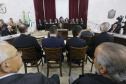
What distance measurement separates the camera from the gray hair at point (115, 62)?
555 millimetres

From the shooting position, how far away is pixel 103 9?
5543 mm

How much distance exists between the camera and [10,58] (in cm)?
64

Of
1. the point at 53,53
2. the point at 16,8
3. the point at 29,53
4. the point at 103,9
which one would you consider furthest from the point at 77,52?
the point at 16,8

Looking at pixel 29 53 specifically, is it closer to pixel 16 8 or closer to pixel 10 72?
pixel 10 72

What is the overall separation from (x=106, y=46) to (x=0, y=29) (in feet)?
17.0

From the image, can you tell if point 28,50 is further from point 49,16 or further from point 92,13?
point 49,16

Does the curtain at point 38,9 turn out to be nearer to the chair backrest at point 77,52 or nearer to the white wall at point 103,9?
the white wall at point 103,9

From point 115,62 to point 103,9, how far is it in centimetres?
606

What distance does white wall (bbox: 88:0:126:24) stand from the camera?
450 centimetres

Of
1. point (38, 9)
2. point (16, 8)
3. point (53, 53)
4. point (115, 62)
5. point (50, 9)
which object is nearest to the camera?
point (115, 62)

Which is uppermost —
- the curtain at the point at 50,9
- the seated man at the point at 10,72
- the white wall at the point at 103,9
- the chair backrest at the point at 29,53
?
the curtain at the point at 50,9

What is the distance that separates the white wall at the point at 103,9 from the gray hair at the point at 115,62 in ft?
16.7

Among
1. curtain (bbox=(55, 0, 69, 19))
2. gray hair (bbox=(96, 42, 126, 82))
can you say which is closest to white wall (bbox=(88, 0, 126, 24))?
curtain (bbox=(55, 0, 69, 19))

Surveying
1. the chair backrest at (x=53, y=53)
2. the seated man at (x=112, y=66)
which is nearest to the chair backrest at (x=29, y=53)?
the chair backrest at (x=53, y=53)
